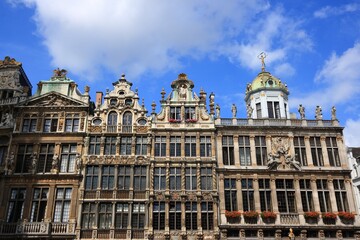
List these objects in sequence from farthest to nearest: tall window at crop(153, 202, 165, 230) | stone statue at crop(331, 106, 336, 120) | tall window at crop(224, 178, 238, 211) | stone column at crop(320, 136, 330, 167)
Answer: stone statue at crop(331, 106, 336, 120)
stone column at crop(320, 136, 330, 167)
tall window at crop(224, 178, 238, 211)
tall window at crop(153, 202, 165, 230)

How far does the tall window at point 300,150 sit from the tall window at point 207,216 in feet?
28.7

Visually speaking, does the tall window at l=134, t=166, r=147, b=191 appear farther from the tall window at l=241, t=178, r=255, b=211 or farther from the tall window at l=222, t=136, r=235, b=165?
the tall window at l=241, t=178, r=255, b=211

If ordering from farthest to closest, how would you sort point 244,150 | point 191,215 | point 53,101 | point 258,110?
point 258,110
point 53,101
point 244,150
point 191,215

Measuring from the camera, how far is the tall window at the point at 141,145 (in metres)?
30.2

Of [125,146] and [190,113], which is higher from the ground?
[190,113]

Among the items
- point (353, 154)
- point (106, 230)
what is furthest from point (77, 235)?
point (353, 154)

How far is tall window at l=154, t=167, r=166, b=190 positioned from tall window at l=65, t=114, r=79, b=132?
8047mm

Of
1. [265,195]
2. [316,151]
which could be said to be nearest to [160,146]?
[265,195]

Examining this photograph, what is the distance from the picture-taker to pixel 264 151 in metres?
30.9

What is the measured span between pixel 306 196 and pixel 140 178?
13790mm

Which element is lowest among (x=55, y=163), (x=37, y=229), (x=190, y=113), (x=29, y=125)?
(x=37, y=229)

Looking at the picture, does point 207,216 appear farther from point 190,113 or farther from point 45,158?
point 45,158

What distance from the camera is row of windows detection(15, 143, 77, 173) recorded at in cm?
→ 2967

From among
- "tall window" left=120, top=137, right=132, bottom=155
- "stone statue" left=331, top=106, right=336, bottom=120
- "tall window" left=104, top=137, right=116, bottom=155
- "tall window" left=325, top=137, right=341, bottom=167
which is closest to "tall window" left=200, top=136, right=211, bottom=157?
"tall window" left=120, top=137, right=132, bottom=155
